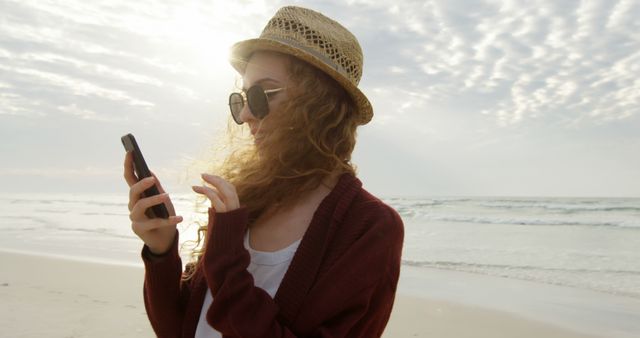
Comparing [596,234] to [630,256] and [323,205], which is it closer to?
[630,256]

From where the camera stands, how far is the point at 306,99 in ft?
4.83

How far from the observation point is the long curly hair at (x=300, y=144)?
1.46 m

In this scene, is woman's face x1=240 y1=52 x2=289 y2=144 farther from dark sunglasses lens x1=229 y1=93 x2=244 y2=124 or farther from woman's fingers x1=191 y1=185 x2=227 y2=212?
woman's fingers x1=191 y1=185 x2=227 y2=212

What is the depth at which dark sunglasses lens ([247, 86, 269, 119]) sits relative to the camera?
1.47 meters

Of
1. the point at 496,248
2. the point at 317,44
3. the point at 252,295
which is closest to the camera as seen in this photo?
the point at 252,295

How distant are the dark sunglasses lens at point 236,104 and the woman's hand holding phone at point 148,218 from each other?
0.34 metres

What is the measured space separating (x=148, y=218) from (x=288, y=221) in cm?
41

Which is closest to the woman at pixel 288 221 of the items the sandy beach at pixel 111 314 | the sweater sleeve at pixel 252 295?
the sweater sleeve at pixel 252 295

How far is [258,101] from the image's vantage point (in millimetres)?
1478

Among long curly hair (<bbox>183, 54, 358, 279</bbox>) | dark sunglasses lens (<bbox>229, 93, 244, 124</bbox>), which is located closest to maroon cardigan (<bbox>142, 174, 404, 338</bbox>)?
long curly hair (<bbox>183, 54, 358, 279</bbox>)

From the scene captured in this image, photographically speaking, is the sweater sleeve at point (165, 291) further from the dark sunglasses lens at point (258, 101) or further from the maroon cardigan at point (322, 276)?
the dark sunglasses lens at point (258, 101)

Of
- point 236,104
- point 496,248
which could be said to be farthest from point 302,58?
point 496,248

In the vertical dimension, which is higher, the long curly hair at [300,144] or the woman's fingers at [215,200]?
the long curly hair at [300,144]

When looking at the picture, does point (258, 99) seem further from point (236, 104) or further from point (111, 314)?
point (111, 314)
